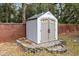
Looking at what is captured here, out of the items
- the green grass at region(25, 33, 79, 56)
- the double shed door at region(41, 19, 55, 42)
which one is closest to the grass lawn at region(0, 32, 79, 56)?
the green grass at region(25, 33, 79, 56)

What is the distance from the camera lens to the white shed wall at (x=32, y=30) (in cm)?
299

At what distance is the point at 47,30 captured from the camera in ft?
9.93

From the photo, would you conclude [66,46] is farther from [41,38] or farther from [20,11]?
[20,11]

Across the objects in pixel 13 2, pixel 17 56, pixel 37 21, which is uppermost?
pixel 13 2

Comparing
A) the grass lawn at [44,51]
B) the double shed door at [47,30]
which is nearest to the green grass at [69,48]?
the grass lawn at [44,51]

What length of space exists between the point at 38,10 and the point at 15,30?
0.37 metres

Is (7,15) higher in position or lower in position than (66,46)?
higher

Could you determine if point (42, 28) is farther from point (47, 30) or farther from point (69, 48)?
point (69, 48)

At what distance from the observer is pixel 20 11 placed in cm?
300

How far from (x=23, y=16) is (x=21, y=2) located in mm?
171

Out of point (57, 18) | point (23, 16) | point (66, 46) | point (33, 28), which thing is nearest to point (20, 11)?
point (23, 16)

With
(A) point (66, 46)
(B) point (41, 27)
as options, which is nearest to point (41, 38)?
(B) point (41, 27)

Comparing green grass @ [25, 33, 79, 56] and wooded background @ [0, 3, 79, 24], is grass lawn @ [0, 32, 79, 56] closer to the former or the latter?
green grass @ [25, 33, 79, 56]

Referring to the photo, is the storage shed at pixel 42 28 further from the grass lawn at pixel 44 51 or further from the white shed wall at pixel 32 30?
the grass lawn at pixel 44 51
